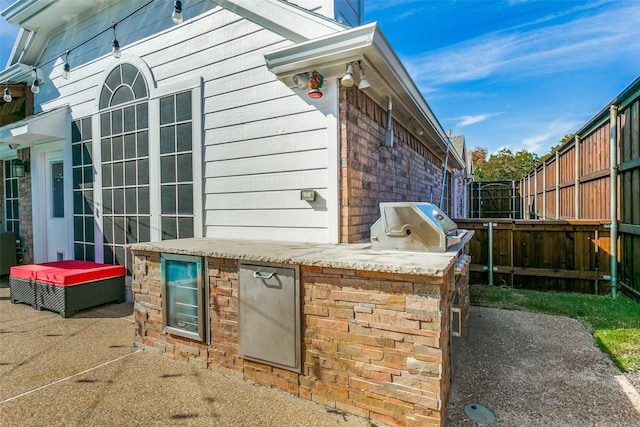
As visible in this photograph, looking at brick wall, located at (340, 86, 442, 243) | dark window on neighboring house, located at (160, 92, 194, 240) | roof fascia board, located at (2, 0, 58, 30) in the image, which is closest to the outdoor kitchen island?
brick wall, located at (340, 86, 442, 243)

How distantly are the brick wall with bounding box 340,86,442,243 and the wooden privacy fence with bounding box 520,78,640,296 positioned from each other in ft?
10.7

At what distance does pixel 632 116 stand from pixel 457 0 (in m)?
3.50

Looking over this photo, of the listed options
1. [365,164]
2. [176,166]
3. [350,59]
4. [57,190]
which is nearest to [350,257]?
[365,164]

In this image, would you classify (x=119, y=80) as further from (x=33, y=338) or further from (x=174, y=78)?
(x=33, y=338)

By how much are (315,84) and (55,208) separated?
21.1ft

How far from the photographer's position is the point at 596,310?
Result: 459 centimetres

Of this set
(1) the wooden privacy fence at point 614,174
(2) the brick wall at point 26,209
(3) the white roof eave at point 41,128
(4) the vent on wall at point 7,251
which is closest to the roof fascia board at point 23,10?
(3) the white roof eave at point 41,128

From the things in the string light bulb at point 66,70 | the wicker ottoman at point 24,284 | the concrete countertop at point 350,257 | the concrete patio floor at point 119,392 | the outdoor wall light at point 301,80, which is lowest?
the concrete patio floor at point 119,392

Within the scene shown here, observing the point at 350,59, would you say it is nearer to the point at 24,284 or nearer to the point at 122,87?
the point at 122,87

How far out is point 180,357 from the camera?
3.31 metres

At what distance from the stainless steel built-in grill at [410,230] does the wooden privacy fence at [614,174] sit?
390 centimetres

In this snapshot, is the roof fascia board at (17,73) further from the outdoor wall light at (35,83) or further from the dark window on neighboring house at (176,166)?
the dark window on neighboring house at (176,166)

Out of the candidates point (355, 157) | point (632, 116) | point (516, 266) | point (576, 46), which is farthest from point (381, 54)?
point (576, 46)

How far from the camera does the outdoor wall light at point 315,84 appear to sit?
133 inches
